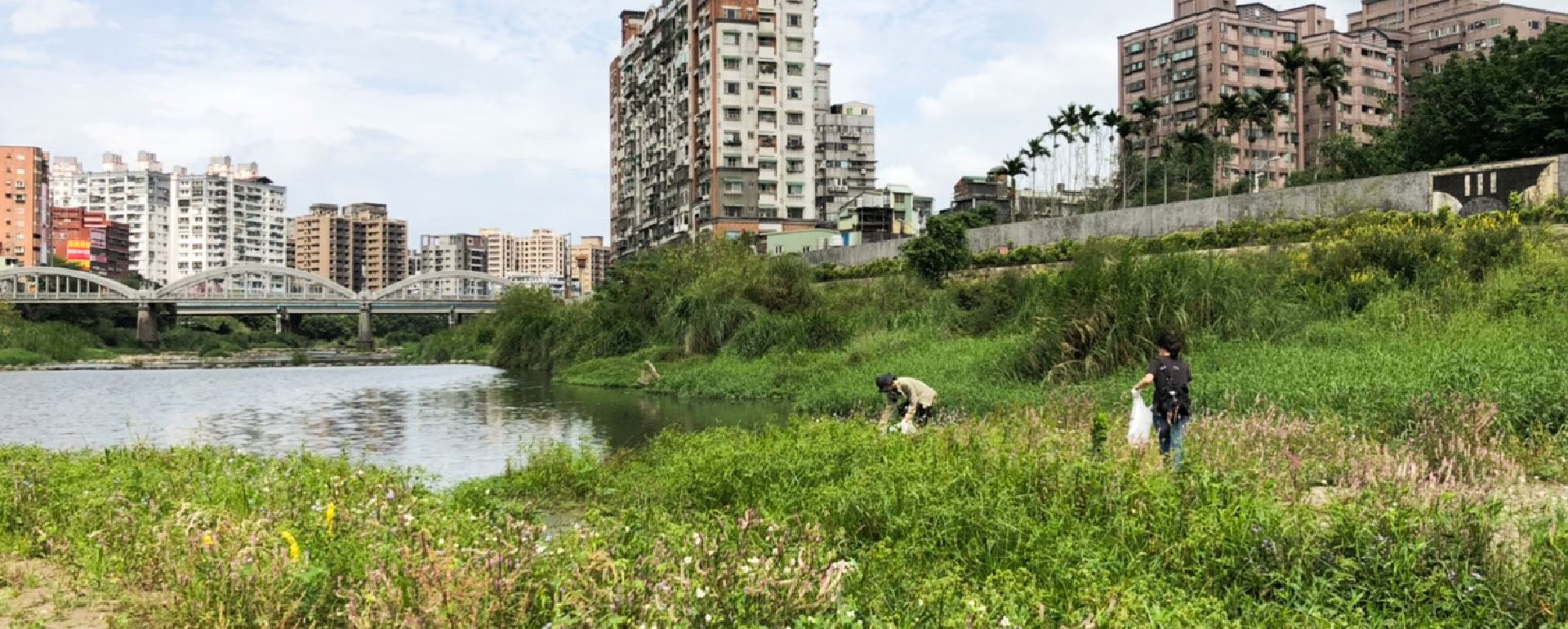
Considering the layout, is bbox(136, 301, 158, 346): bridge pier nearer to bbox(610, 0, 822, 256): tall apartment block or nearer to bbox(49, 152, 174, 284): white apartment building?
bbox(610, 0, 822, 256): tall apartment block

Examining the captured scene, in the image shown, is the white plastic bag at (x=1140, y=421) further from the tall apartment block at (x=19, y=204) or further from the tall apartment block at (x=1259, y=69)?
the tall apartment block at (x=19, y=204)

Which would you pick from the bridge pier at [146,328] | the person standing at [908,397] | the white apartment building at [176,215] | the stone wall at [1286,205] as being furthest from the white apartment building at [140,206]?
the person standing at [908,397]

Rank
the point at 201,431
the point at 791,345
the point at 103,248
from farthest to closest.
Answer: the point at 103,248, the point at 791,345, the point at 201,431

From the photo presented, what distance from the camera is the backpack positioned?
10.3 m

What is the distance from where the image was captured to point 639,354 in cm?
4041

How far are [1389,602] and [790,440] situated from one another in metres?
7.02

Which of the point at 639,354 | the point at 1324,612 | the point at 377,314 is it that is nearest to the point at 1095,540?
the point at 1324,612

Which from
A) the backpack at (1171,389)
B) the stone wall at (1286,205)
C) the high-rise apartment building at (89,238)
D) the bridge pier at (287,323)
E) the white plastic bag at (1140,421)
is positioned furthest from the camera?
the high-rise apartment building at (89,238)

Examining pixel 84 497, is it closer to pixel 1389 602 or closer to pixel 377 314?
pixel 1389 602

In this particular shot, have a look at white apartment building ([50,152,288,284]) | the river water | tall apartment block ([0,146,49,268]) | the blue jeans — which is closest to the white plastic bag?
the blue jeans

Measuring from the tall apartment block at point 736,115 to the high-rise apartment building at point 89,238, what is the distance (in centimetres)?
9743

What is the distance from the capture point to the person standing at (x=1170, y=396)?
10.3 meters

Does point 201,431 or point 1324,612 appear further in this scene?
point 201,431

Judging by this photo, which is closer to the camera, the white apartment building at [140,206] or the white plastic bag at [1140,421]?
the white plastic bag at [1140,421]
